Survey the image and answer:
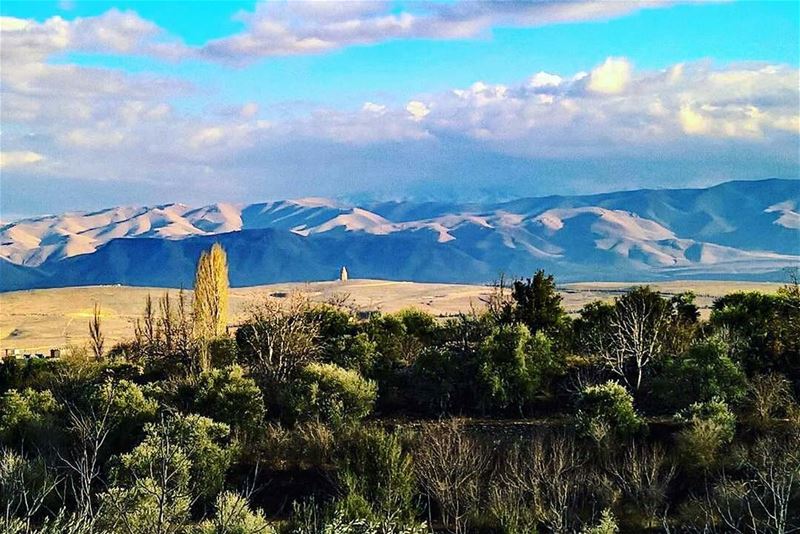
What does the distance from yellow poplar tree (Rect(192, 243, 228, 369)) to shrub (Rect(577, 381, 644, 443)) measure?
97.9ft

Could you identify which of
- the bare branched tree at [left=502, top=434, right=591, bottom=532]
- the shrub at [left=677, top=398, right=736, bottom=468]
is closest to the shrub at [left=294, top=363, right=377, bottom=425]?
the bare branched tree at [left=502, top=434, right=591, bottom=532]

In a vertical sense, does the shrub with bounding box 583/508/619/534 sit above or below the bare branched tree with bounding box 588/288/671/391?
below

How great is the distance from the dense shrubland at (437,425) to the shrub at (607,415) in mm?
87

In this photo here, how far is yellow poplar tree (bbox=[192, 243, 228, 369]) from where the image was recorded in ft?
199

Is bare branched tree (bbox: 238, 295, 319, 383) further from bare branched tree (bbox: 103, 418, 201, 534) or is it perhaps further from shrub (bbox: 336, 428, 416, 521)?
bare branched tree (bbox: 103, 418, 201, 534)

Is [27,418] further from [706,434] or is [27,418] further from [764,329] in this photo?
[764,329]

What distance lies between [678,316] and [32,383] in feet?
118

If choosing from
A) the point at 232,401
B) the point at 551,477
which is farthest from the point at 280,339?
the point at 551,477

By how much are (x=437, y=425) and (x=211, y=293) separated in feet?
104

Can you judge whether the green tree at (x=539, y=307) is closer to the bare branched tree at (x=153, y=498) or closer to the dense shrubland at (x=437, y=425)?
the dense shrubland at (x=437, y=425)

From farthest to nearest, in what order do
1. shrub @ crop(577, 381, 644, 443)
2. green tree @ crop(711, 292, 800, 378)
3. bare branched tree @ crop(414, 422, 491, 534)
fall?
green tree @ crop(711, 292, 800, 378) < shrub @ crop(577, 381, 644, 443) < bare branched tree @ crop(414, 422, 491, 534)

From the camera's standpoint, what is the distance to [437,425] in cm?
3572

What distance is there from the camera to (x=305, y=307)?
55.0m

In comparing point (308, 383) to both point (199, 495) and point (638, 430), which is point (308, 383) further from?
point (638, 430)
